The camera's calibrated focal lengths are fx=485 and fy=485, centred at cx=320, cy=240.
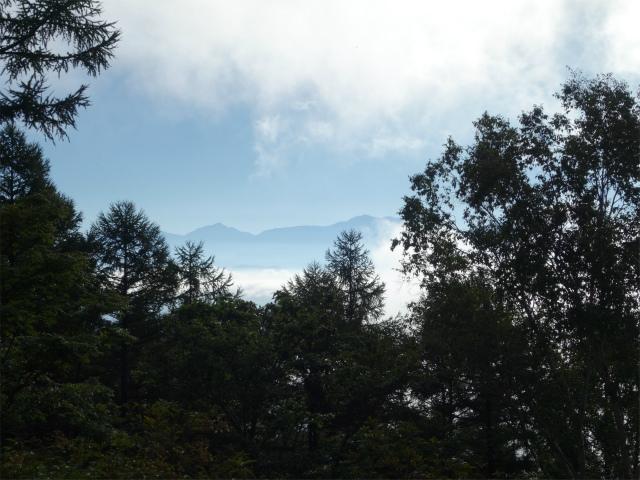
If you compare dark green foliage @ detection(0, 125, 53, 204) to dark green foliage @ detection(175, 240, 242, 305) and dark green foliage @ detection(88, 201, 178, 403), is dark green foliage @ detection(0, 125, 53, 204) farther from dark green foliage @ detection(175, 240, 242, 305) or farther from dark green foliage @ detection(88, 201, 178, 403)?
dark green foliage @ detection(175, 240, 242, 305)

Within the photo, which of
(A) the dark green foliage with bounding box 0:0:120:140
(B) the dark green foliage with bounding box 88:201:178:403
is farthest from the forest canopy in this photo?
(B) the dark green foliage with bounding box 88:201:178:403

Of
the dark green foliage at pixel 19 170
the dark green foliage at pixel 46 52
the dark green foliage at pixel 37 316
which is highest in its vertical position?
the dark green foliage at pixel 19 170

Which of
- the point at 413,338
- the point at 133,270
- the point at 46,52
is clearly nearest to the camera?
the point at 46,52

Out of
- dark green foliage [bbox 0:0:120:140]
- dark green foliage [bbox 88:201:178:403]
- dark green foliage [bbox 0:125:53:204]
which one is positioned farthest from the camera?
dark green foliage [bbox 88:201:178:403]

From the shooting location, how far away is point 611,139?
12758 millimetres

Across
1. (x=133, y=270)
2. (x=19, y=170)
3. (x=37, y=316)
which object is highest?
(x=19, y=170)

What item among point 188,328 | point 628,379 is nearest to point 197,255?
point 188,328

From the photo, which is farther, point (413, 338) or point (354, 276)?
point (354, 276)

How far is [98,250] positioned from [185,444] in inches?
743

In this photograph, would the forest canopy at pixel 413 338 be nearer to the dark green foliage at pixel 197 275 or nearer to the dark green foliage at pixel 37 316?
the dark green foliage at pixel 37 316

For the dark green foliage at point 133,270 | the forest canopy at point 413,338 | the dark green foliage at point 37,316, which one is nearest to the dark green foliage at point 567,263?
the forest canopy at point 413,338

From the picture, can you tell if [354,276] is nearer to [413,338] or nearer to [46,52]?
[413,338]

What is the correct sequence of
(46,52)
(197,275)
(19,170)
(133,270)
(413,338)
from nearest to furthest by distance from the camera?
(46,52), (413,338), (19,170), (133,270), (197,275)

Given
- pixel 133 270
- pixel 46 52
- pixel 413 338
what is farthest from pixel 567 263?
pixel 133 270
